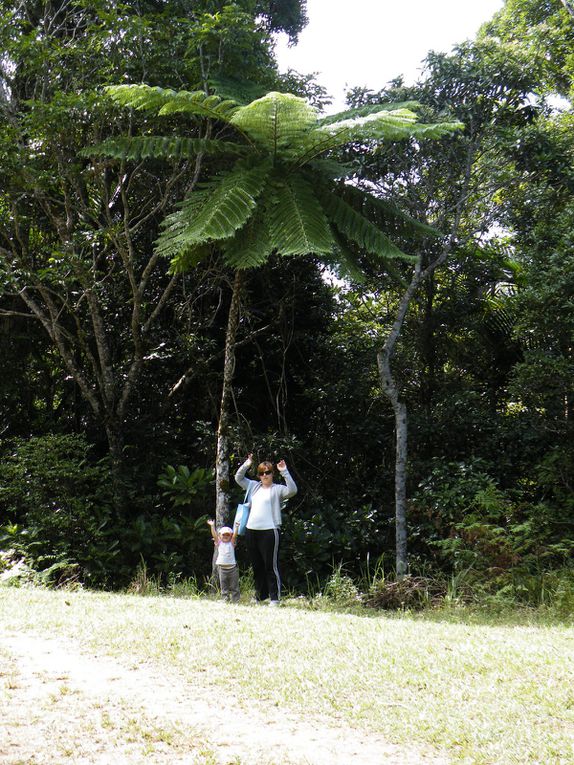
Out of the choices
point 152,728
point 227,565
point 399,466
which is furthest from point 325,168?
point 152,728

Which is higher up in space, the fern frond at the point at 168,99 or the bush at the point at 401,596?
the fern frond at the point at 168,99

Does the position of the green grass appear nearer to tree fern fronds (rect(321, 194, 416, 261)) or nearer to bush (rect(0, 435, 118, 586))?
bush (rect(0, 435, 118, 586))

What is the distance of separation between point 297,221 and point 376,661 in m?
4.59

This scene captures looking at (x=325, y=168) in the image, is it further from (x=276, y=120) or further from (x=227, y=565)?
(x=227, y=565)

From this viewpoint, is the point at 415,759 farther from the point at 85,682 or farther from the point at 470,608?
the point at 470,608

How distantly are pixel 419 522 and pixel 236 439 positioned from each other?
311 cm

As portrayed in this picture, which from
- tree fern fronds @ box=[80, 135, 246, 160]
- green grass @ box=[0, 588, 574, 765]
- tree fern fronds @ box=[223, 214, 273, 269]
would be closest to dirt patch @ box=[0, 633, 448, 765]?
green grass @ box=[0, 588, 574, 765]

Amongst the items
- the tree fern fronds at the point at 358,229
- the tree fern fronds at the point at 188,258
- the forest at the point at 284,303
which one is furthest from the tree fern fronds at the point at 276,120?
the tree fern fronds at the point at 188,258

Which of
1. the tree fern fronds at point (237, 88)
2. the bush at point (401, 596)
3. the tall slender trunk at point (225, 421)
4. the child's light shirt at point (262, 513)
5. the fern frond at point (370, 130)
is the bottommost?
the bush at point (401, 596)

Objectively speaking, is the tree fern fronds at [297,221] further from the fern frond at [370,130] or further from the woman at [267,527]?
the woman at [267,527]

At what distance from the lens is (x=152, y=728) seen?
13.5 ft

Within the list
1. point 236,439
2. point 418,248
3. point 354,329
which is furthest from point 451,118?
point 236,439

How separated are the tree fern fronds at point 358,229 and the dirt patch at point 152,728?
5328 millimetres

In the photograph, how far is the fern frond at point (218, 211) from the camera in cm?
774
